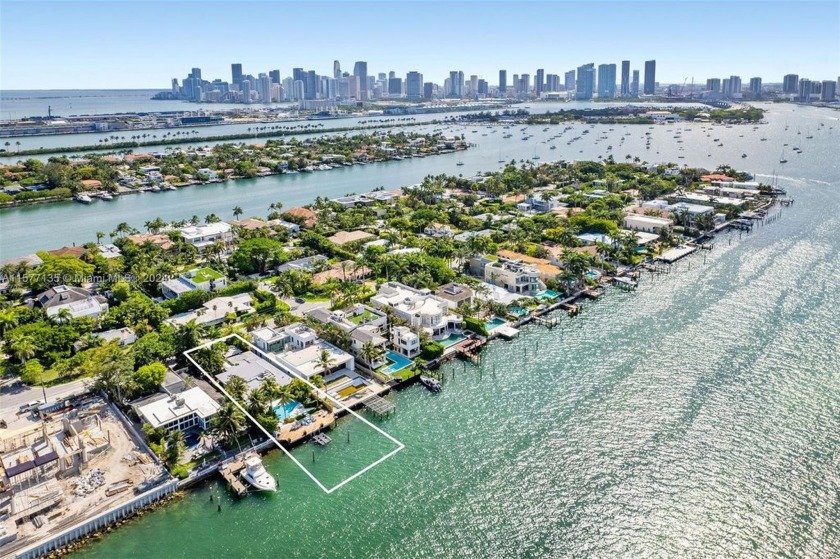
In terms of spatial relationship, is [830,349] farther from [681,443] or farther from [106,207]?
[106,207]

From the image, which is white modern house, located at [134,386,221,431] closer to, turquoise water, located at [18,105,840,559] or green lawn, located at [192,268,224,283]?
turquoise water, located at [18,105,840,559]

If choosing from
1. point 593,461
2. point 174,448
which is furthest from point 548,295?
point 174,448

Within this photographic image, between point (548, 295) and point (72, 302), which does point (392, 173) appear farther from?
point (72, 302)

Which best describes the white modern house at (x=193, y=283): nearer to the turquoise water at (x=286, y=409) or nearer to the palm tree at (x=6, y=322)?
the palm tree at (x=6, y=322)

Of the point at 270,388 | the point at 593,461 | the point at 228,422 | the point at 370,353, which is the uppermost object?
the point at 370,353

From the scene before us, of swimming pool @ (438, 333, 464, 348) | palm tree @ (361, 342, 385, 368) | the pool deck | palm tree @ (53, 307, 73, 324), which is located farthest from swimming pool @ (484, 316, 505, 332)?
palm tree @ (53, 307, 73, 324)

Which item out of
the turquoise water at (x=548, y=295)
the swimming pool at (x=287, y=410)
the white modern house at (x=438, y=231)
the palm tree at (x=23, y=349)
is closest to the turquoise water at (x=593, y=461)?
the turquoise water at (x=548, y=295)
